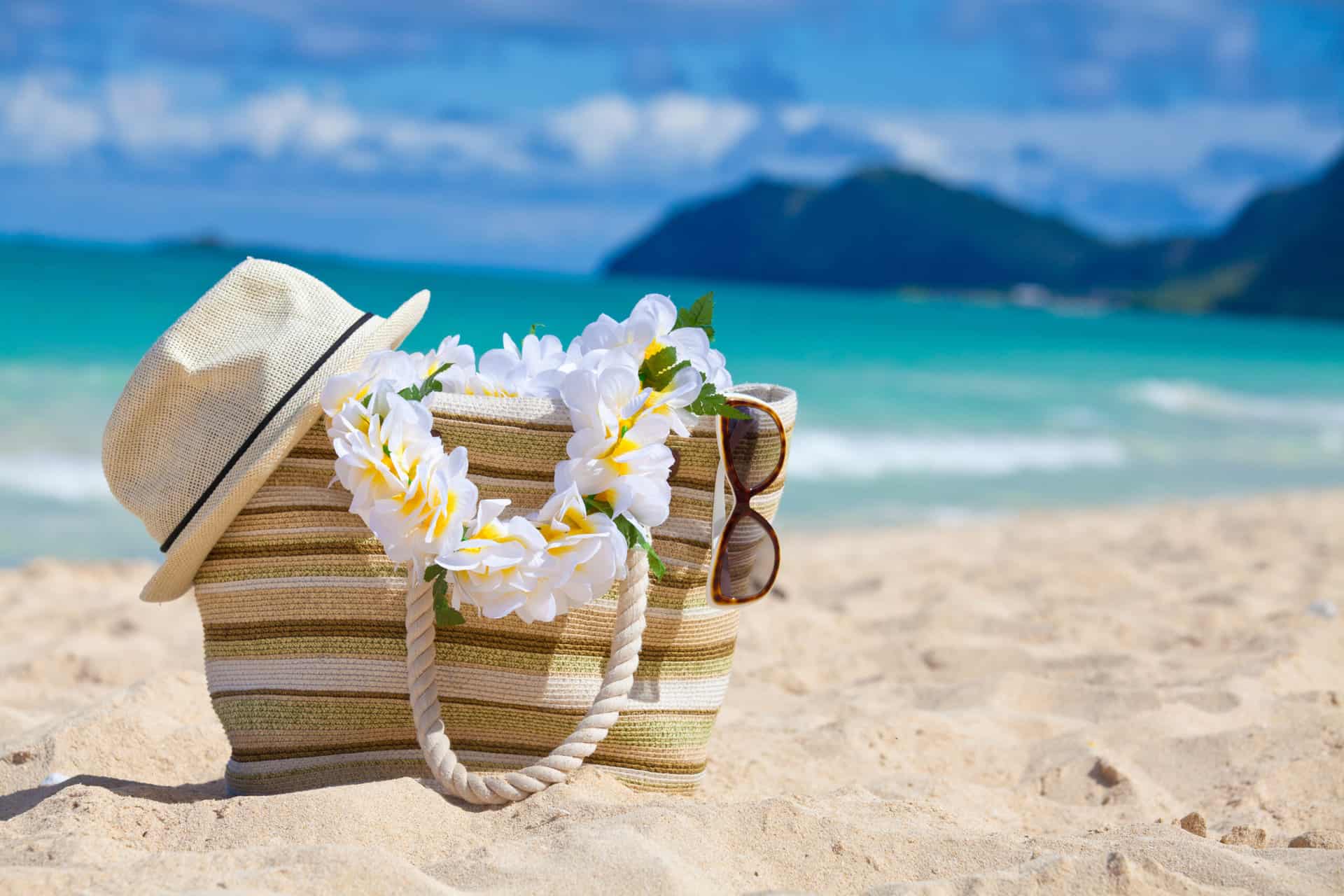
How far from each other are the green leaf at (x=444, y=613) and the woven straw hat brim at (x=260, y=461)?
0.37 m

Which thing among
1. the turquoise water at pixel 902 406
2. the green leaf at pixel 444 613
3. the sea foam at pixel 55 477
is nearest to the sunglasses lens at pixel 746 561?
the green leaf at pixel 444 613

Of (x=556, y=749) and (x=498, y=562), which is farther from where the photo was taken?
(x=556, y=749)

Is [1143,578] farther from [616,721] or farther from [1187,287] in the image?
[1187,287]

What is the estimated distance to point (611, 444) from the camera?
1977 millimetres

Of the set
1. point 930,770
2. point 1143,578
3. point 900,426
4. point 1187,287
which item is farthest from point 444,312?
point 1187,287

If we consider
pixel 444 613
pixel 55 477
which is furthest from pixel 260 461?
pixel 55 477

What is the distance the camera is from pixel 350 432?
193cm

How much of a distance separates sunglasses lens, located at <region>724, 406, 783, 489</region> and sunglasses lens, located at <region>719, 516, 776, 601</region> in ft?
0.25

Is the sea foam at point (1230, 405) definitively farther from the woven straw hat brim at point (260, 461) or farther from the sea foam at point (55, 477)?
the woven straw hat brim at point (260, 461)

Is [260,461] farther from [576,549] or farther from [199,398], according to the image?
[576,549]

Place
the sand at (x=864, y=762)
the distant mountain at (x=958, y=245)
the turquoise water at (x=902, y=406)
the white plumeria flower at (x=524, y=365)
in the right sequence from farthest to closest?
the distant mountain at (x=958, y=245) → the turquoise water at (x=902, y=406) → the white plumeria flower at (x=524, y=365) → the sand at (x=864, y=762)

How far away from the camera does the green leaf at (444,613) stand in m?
2.04

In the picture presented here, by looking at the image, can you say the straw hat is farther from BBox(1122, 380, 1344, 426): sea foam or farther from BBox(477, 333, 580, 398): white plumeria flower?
BBox(1122, 380, 1344, 426): sea foam

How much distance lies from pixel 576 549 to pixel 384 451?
340mm
